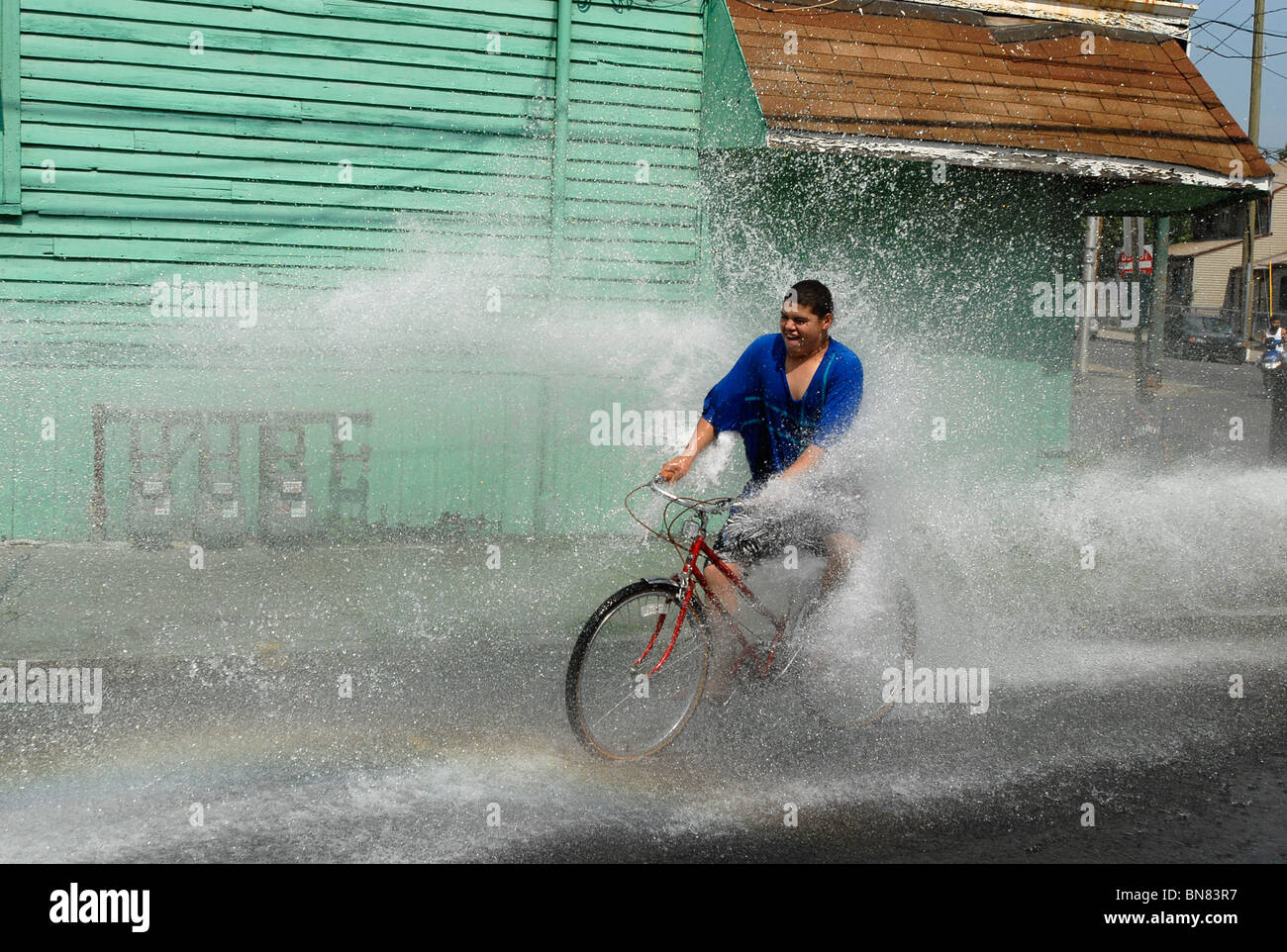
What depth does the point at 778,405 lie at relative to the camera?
532cm

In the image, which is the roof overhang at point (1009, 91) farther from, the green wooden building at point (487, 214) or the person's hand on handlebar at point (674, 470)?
the person's hand on handlebar at point (674, 470)

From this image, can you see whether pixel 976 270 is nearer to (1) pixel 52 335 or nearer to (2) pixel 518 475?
(2) pixel 518 475

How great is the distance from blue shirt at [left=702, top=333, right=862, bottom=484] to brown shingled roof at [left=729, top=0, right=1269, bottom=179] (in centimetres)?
364

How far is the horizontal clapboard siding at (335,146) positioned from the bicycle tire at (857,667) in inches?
184

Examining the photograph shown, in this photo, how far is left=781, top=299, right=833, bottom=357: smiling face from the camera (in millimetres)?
5109

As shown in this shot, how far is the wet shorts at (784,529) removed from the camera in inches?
200

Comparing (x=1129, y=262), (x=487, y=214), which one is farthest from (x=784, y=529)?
(x=1129, y=262)

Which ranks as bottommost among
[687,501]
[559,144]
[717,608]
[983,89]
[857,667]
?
[857,667]

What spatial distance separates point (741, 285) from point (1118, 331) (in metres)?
38.2

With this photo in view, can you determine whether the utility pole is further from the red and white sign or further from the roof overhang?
the roof overhang

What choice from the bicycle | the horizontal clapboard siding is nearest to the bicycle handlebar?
the bicycle

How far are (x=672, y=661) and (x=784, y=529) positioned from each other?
81cm

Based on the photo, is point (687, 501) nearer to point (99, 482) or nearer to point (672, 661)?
point (672, 661)

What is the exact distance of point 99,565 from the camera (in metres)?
7.82
